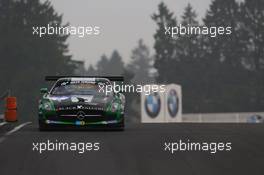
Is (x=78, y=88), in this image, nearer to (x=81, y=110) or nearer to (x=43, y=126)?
(x=81, y=110)

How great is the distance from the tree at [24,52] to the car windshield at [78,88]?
63.6 metres

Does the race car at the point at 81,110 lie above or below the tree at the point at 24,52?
below

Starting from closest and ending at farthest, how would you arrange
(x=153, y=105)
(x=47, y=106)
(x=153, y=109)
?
(x=47, y=106)
(x=153, y=109)
(x=153, y=105)

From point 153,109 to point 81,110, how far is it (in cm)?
3852

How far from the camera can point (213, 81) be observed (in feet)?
343

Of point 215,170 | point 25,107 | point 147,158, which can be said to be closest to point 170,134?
point 147,158

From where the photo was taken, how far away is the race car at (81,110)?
17.9 metres

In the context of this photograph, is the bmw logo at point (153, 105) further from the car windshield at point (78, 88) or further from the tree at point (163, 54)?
the tree at point (163, 54)

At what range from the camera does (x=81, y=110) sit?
17.9 metres

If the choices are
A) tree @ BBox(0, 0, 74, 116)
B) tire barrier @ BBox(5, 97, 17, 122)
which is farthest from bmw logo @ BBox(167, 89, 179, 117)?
tire barrier @ BBox(5, 97, 17, 122)

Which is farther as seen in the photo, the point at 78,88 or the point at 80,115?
the point at 78,88

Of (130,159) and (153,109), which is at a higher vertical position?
(130,159)

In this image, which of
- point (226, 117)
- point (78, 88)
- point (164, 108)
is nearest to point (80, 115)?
point (78, 88)

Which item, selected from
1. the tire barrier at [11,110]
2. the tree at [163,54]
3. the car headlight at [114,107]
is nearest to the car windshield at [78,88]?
the car headlight at [114,107]
